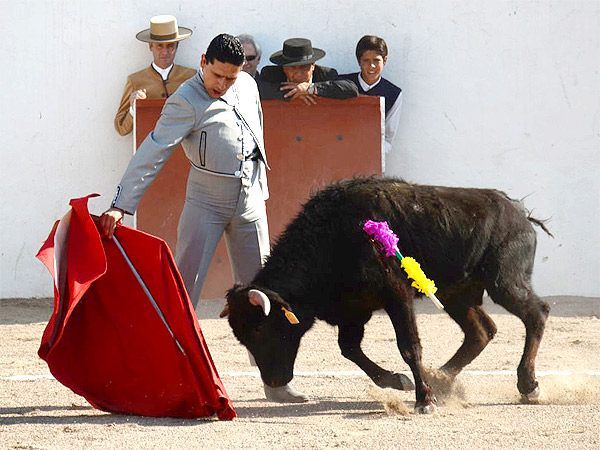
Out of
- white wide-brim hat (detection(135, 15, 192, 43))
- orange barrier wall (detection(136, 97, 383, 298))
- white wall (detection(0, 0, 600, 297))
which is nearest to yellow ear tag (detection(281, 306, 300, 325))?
orange barrier wall (detection(136, 97, 383, 298))

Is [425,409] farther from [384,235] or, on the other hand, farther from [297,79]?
[297,79]

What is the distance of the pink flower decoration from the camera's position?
5.70m

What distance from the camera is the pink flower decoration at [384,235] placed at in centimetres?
570

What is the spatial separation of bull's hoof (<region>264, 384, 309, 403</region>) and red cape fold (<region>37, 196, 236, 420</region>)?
578 mm

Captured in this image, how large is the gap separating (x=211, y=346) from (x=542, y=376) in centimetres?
239

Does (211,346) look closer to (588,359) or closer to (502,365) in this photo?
(502,365)

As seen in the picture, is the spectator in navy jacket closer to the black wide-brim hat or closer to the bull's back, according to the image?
the black wide-brim hat

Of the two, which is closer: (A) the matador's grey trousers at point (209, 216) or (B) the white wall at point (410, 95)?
(A) the matador's grey trousers at point (209, 216)

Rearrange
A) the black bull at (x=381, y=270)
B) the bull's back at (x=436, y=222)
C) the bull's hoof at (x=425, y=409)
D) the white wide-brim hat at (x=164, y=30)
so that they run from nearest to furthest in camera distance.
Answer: the bull's hoof at (x=425, y=409), the black bull at (x=381, y=270), the bull's back at (x=436, y=222), the white wide-brim hat at (x=164, y=30)

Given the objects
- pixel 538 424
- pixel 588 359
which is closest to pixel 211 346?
pixel 588 359

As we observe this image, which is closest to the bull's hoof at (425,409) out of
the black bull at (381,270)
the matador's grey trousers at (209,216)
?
the black bull at (381,270)

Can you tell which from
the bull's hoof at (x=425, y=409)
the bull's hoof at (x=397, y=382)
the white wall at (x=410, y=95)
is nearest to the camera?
the bull's hoof at (x=425, y=409)

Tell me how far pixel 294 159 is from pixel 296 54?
0.93 m

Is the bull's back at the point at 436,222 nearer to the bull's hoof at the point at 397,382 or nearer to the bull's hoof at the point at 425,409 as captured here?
the bull's hoof at the point at 397,382
